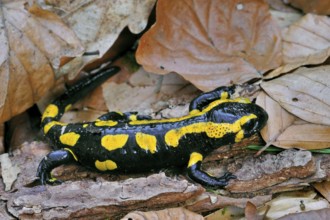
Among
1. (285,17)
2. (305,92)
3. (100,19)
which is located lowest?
(305,92)

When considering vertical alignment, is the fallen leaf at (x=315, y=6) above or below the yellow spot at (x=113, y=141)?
above

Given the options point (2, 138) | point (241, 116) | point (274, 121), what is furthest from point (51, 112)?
point (274, 121)

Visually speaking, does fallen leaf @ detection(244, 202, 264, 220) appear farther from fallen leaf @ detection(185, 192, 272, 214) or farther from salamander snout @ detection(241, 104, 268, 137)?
salamander snout @ detection(241, 104, 268, 137)

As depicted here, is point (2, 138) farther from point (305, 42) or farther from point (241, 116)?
point (305, 42)

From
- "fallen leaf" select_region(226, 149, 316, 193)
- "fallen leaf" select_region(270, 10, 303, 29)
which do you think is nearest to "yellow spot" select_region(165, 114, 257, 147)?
"fallen leaf" select_region(226, 149, 316, 193)

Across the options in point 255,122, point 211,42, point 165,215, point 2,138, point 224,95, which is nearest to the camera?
point 165,215

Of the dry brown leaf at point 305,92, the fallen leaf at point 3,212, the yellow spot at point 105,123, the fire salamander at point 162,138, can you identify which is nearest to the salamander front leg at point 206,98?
the fire salamander at point 162,138

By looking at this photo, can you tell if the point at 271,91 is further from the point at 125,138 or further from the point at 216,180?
the point at 125,138

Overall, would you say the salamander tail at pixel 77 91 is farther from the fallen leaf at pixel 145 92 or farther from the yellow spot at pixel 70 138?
the yellow spot at pixel 70 138

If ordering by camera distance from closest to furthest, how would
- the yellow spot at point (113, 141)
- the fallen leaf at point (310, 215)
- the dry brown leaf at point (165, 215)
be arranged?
the fallen leaf at point (310, 215) → the dry brown leaf at point (165, 215) → the yellow spot at point (113, 141)
